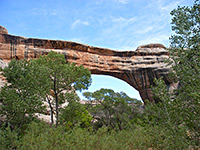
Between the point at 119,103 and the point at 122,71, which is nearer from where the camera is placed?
the point at 119,103

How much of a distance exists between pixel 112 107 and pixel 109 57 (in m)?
7.55

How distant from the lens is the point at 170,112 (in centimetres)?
415

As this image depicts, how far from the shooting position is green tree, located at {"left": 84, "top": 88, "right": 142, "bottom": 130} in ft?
72.9

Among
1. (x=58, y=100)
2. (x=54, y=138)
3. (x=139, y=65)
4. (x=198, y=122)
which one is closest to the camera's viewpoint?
(x=198, y=122)

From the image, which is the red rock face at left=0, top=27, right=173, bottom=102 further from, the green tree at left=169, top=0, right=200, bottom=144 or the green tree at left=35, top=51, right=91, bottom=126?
the green tree at left=169, top=0, right=200, bottom=144

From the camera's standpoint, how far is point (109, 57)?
2575 centimetres

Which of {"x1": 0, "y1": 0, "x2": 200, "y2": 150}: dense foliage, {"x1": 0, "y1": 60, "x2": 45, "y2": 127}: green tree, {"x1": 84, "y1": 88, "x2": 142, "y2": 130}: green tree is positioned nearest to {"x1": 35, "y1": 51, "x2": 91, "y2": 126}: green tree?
{"x1": 0, "y1": 0, "x2": 200, "y2": 150}: dense foliage

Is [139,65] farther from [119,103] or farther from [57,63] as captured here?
[57,63]

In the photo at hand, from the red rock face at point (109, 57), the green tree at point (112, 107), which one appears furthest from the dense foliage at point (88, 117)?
the red rock face at point (109, 57)

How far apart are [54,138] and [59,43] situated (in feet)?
64.2

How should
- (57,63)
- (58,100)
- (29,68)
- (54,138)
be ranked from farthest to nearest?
1. (58,100)
2. (57,63)
3. (29,68)
4. (54,138)

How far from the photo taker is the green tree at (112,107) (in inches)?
875

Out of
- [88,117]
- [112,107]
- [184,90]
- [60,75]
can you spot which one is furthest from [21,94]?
[112,107]

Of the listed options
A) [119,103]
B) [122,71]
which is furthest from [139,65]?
[119,103]
